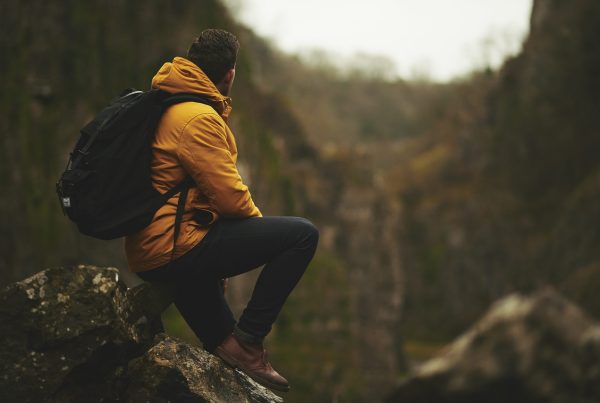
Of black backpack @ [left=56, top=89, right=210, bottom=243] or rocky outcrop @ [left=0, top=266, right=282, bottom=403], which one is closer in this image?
black backpack @ [left=56, top=89, right=210, bottom=243]

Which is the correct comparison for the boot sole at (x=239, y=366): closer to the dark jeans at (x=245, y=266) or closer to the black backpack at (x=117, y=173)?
the dark jeans at (x=245, y=266)

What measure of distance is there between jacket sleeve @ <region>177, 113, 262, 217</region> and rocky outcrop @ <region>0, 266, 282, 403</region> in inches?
34.7

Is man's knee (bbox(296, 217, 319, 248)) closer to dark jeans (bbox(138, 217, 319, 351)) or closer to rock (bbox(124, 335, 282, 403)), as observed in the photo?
dark jeans (bbox(138, 217, 319, 351))

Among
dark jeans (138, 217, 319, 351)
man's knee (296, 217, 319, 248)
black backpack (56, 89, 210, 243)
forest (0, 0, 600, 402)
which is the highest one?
black backpack (56, 89, 210, 243)

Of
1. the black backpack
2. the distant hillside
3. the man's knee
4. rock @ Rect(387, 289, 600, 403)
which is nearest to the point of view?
the black backpack

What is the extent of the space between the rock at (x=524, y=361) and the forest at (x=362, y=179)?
3.77 meters

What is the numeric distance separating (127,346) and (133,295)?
1.16 ft

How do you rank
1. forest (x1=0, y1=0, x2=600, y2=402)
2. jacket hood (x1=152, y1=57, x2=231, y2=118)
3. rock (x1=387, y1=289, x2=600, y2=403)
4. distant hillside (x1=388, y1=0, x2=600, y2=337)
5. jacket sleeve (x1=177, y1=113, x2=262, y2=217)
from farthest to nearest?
distant hillside (x1=388, y1=0, x2=600, y2=337), forest (x1=0, y1=0, x2=600, y2=402), rock (x1=387, y1=289, x2=600, y2=403), jacket hood (x1=152, y1=57, x2=231, y2=118), jacket sleeve (x1=177, y1=113, x2=262, y2=217)

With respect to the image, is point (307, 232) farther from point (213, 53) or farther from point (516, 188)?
point (516, 188)

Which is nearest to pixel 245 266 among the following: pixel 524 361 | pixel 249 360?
pixel 249 360

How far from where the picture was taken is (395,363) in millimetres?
29828

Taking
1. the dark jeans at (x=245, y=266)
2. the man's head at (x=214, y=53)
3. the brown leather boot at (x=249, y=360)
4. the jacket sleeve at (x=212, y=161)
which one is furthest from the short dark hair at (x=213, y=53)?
the brown leather boot at (x=249, y=360)

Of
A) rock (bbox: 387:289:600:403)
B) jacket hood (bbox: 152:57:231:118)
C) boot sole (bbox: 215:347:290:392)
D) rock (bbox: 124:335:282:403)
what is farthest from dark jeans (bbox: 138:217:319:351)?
rock (bbox: 387:289:600:403)

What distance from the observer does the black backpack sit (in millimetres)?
4047
